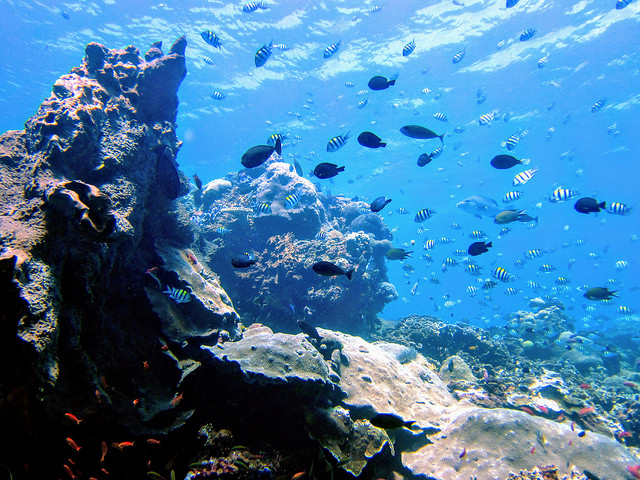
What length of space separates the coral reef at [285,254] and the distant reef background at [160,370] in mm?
2553

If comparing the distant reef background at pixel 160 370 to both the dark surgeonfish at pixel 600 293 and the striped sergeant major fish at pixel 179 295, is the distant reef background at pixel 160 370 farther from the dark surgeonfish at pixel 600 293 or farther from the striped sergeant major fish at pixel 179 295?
the dark surgeonfish at pixel 600 293

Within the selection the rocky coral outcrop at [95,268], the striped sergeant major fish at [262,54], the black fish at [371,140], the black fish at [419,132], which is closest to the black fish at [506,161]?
the black fish at [419,132]

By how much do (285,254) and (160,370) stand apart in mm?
6939

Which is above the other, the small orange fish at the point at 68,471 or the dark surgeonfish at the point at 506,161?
the dark surgeonfish at the point at 506,161

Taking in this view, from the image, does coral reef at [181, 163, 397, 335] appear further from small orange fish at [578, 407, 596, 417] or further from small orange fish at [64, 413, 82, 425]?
small orange fish at [578, 407, 596, 417]

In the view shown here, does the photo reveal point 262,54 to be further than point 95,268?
Yes

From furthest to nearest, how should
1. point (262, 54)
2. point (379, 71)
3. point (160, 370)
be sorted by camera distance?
point (379, 71) < point (262, 54) < point (160, 370)

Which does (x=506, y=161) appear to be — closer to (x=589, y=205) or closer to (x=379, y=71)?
(x=589, y=205)

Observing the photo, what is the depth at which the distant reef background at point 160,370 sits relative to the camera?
2773mm

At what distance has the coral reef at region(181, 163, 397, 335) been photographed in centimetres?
1023

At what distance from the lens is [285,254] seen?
10727mm

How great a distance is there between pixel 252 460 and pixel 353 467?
1.26m

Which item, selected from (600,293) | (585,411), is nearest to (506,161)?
(600,293)

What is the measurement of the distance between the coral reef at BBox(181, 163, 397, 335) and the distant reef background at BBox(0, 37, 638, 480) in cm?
255
